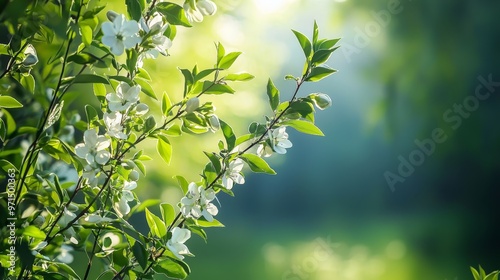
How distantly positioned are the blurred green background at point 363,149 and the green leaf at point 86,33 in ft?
5.69

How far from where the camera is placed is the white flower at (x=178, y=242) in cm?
46

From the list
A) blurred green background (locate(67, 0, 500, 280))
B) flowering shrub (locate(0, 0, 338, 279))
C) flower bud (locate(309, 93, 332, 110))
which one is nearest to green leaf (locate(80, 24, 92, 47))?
flowering shrub (locate(0, 0, 338, 279))

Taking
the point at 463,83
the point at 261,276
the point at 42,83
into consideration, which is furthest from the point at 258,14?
the point at 42,83

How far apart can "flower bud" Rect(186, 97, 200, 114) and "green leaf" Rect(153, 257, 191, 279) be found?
5.2 inches

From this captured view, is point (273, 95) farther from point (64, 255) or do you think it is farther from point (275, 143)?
point (64, 255)

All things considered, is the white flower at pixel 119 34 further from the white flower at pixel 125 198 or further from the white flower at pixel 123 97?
the white flower at pixel 125 198

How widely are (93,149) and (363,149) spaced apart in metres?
5.52

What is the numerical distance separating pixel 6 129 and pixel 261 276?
4732 mm

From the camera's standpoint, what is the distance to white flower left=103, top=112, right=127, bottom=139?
0.45 m

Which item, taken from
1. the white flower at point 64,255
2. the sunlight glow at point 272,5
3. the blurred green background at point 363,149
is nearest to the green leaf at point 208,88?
the white flower at point 64,255

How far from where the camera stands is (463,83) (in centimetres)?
286

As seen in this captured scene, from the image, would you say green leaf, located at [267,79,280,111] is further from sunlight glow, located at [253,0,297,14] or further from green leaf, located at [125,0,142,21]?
sunlight glow, located at [253,0,297,14]

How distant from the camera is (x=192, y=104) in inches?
18.6

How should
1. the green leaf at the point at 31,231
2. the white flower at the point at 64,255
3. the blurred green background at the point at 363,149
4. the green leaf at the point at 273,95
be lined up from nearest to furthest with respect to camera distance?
the green leaf at the point at 31,231 → the green leaf at the point at 273,95 → the white flower at the point at 64,255 → the blurred green background at the point at 363,149
